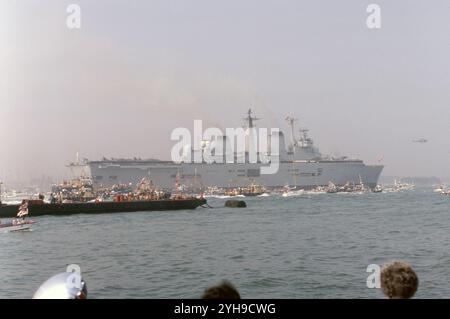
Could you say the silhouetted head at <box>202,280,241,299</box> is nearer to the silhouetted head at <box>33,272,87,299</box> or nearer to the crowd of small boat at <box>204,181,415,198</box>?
the silhouetted head at <box>33,272,87,299</box>

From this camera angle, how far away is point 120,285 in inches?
740

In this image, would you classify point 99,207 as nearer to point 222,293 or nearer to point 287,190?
point 222,293

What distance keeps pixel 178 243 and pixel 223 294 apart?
29550 mm

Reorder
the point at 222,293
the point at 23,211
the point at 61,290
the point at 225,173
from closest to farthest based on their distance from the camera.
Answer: the point at 222,293, the point at 61,290, the point at 23,211, the point at 225,173

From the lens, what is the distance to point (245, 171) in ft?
473

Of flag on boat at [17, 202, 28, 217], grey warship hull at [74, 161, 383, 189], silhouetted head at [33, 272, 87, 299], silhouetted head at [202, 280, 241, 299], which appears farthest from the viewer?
grey warship hull at [74, 161, 383, 189]

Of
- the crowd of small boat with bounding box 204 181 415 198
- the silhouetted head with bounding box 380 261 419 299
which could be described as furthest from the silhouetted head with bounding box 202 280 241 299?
the crowd of small boat with bounding box 204 181 415 198

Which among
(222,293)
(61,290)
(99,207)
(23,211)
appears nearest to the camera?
(222,293)

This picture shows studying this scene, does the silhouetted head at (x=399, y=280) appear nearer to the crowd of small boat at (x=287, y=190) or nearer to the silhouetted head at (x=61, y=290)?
the silhouetted head at (x=61, y=290)

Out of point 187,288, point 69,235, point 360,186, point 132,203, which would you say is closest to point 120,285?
point 187,288

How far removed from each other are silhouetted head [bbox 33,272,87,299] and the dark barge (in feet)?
205

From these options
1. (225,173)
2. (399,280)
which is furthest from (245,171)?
(399,280)

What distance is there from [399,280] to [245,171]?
461 ft

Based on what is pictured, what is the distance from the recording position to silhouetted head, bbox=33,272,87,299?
3.66 m
